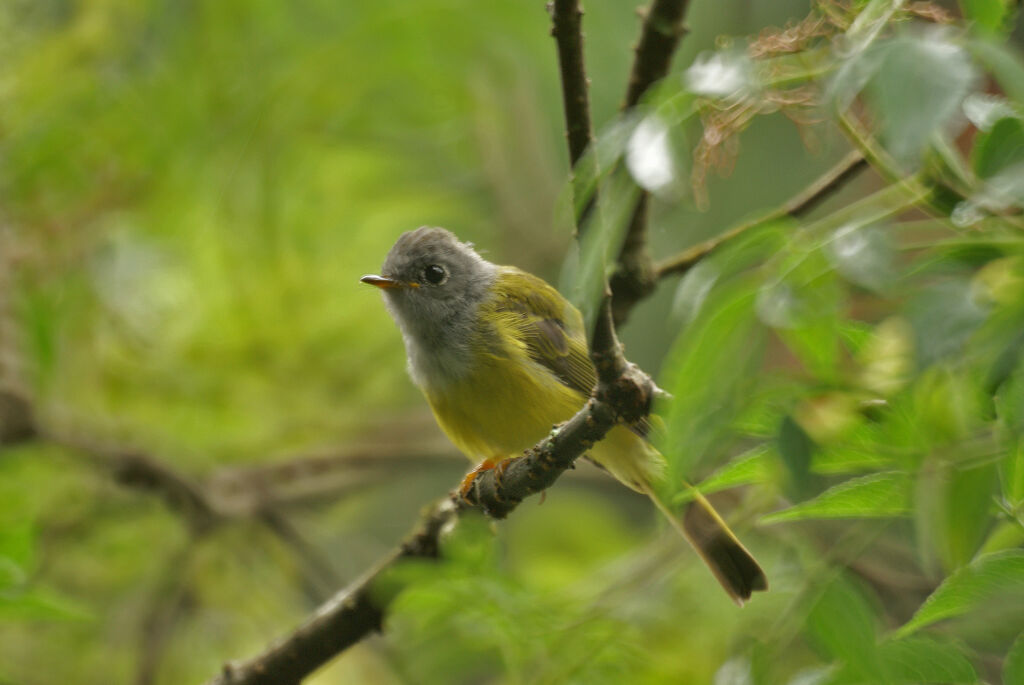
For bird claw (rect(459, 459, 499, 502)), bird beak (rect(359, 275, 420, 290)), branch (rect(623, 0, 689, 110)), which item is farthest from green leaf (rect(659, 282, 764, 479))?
bird beak (rect(359, 275, 420, 290))

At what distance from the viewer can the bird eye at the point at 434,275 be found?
3.46 metres

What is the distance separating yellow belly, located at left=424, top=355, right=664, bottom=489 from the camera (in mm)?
3090

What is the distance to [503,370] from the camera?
3135 mm

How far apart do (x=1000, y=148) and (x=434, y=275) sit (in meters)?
2.49

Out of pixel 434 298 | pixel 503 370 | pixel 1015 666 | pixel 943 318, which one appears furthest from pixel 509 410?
pixel 943 318

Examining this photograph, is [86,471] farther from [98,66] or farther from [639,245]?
[639,245]

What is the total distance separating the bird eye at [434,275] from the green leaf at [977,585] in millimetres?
2297

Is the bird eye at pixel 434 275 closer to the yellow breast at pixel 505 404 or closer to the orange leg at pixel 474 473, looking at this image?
the yellow breast at pixel 505 404

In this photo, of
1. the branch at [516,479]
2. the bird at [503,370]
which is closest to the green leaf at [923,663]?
the branch at [516,479]

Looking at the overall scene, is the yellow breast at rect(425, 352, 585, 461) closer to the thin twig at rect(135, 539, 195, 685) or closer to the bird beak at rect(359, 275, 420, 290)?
the bird beak at rect(359, 275, 420, 290)

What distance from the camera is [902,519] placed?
5.04 feet

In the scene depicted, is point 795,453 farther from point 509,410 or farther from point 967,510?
point 509,410

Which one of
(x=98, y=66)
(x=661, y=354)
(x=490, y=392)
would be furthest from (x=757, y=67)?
(x=661, y=354)

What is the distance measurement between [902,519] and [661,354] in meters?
5.07
